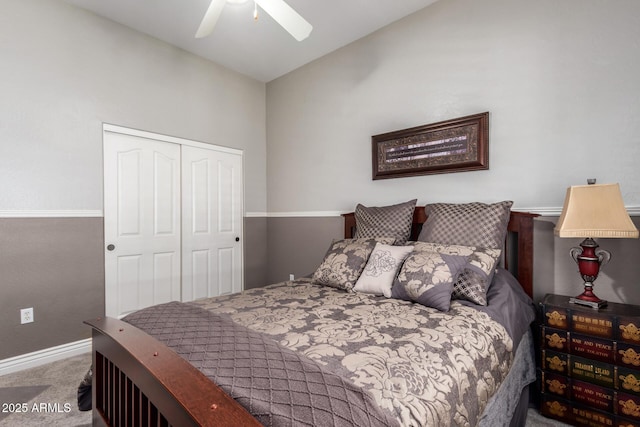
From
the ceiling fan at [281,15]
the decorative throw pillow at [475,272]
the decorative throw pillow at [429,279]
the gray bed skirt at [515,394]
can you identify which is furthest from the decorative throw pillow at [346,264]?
the ceiling fan at [281,15]

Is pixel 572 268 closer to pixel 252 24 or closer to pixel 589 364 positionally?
pixel 589 364

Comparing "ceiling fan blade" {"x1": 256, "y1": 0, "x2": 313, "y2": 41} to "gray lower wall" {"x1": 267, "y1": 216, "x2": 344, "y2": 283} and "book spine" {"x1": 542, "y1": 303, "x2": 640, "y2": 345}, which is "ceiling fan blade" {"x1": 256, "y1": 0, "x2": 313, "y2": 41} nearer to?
"gray lower wall" {"x1": 267, "y1": 216, "x2": 344, "y2": 283}

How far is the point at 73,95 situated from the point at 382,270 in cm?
293

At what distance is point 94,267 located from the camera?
277 cm

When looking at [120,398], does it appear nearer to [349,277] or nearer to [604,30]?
[349,277]

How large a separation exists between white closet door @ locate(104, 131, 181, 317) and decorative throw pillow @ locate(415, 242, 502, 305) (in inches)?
105

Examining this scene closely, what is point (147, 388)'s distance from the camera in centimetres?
97

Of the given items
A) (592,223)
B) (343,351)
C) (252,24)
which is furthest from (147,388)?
(252,24)

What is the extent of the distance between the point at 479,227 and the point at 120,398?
213 cm

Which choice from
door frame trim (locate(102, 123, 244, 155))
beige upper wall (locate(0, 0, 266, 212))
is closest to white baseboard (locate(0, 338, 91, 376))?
beige upper wall (locate(0, 0, 266, 212))

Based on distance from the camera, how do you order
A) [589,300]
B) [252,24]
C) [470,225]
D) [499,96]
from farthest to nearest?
1. [252,24]
2. [499,96]
3. [470,225]
4. [589,300]

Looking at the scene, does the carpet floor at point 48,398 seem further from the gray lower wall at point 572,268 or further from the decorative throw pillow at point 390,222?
the decorative throw pillow at point 390,222

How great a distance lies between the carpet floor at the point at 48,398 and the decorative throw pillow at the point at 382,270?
3.62ft

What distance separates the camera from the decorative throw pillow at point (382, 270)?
6.44 ft
